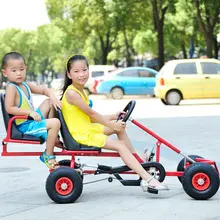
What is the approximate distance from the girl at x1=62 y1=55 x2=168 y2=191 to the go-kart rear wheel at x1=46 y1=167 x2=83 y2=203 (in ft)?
1.08

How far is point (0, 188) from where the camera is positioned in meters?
7.32

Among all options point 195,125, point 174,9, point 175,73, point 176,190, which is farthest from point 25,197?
point 174,9

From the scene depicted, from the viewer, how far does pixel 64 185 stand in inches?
250

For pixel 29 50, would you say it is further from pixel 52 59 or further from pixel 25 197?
pixel 25 197

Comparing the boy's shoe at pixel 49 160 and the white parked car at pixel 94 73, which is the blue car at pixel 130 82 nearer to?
the white parked car at pixel 94 73

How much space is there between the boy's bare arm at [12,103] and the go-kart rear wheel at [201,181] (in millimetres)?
1552

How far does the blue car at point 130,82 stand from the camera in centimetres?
3184

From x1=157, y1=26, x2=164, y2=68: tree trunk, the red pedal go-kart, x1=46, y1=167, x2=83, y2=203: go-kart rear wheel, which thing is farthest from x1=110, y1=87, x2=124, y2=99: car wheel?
x1=46, y1=167, x2=83, y2=203: go-kart rear wheel

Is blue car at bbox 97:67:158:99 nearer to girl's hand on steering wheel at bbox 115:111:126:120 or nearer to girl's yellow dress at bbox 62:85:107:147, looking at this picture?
girl's hand on steering wheel at bbox 115:111:126:120

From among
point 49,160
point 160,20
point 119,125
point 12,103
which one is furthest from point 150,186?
point 160,20

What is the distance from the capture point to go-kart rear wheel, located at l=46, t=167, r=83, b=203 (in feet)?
20.8

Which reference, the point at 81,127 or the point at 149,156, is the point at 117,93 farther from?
the point at 81,127

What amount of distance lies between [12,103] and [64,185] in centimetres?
88

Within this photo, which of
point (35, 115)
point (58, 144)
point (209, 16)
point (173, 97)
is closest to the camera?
point (35, 115)
